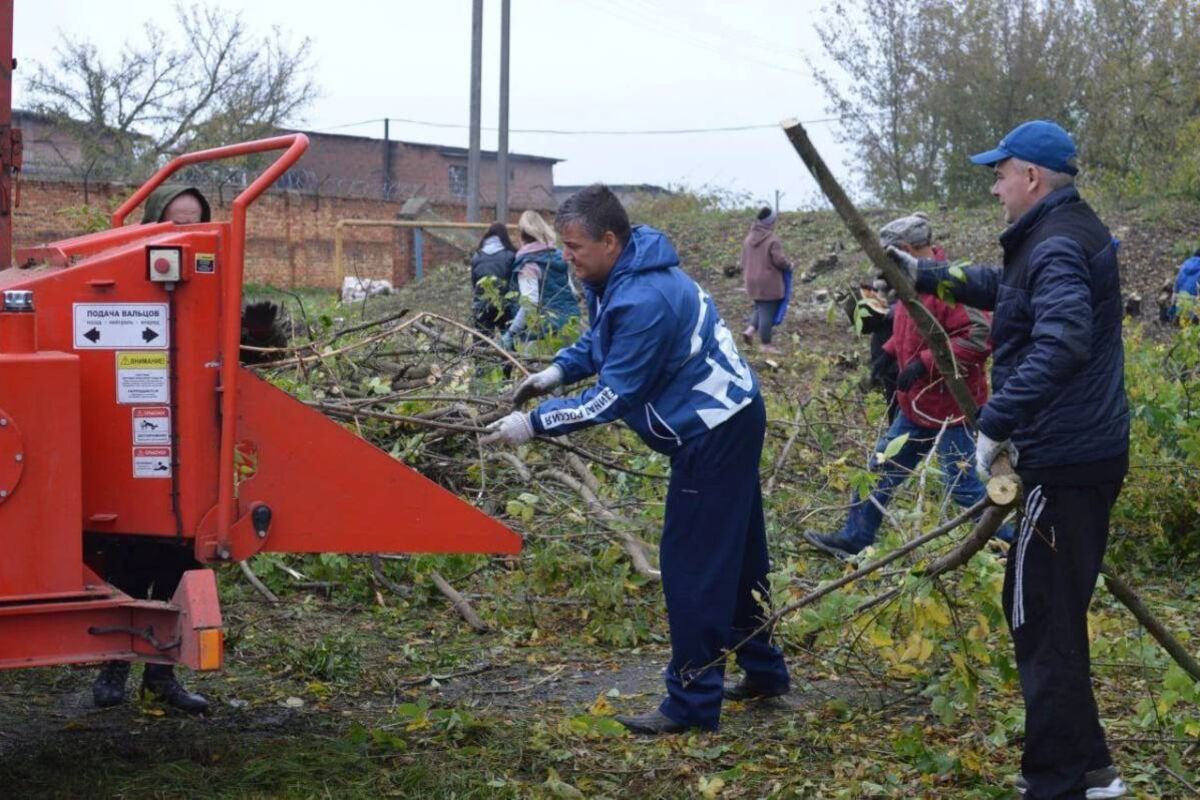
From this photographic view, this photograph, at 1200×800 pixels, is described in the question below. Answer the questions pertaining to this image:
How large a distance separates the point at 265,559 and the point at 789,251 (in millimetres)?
18141

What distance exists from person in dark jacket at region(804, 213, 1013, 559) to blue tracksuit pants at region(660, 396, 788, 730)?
178cm

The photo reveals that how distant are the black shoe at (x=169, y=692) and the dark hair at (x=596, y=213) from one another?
2098 millimetres

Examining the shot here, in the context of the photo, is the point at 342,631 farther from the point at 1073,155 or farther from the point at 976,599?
the point at 1073,155

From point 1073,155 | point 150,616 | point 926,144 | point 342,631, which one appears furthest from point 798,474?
point 926,144

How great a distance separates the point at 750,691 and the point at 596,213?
1868 millimetres

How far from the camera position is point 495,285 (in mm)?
10539

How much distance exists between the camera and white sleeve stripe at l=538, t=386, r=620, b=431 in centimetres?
463

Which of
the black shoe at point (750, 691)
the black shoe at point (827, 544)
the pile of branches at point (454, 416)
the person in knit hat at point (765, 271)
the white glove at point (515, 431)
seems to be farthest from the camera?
the person in knit hat at point (765, 271)

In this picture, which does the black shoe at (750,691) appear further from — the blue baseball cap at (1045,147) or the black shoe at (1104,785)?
the blue baseball cap at (1045,147)

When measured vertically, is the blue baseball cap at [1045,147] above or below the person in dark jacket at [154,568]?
above

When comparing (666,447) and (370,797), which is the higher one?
(666,447)

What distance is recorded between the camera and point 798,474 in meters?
7.79

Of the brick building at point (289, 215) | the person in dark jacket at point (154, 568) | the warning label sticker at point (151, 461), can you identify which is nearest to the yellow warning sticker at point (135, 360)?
the warning label sticker at point (151, 461)

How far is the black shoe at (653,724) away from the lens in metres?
4.82
